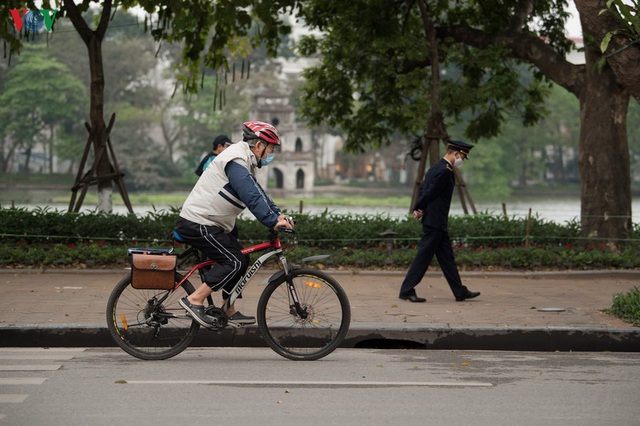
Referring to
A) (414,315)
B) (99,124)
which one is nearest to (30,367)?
(414,315)

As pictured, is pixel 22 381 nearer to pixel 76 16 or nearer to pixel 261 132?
pixel 261 132

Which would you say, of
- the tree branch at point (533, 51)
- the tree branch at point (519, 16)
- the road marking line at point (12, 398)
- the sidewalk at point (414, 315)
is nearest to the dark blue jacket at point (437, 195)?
the sidewalk at point (414, 315)

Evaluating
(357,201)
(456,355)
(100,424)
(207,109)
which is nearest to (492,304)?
(456,355)

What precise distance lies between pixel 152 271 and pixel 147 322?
0.45 metres

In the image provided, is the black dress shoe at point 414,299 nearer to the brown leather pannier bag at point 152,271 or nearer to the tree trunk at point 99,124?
the brown leather pannier bag at point 152,271

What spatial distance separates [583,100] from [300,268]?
1176 cm

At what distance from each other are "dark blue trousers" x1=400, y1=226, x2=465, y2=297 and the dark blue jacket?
0.36ft

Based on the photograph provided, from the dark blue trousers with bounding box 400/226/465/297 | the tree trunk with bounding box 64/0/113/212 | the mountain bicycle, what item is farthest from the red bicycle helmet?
the tree trunk with bounding box 64/0/113/212

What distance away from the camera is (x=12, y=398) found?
284 inches

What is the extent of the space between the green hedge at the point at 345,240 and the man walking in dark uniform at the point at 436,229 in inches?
141

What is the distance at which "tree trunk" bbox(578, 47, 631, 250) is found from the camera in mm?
19125

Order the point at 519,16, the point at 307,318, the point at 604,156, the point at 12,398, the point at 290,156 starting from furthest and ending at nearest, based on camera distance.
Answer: the point at 290,156
the point at 519,16
the point at 604,156
the point at 307,318
the point at 12,398

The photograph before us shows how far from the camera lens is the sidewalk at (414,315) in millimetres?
10047

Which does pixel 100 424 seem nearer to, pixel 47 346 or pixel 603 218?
pixel 47 346
